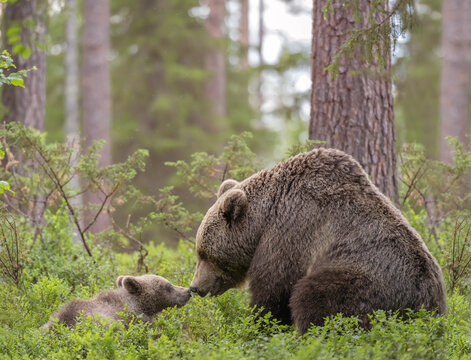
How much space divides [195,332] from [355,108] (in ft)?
12.6

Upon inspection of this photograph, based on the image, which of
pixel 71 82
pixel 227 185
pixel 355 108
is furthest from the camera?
pixel 71 82

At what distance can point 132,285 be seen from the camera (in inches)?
267

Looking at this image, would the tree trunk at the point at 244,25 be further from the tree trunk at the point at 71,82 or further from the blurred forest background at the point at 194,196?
the blurred forest background at the point at 194,196

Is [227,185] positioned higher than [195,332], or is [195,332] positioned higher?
[227,185]

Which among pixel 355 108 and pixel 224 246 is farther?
pixel 355 108

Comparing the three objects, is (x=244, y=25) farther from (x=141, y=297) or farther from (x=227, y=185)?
(x=141, y=297)

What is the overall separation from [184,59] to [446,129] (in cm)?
1004

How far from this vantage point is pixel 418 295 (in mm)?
5371

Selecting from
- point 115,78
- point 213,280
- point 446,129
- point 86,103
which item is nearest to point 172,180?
point 86,103

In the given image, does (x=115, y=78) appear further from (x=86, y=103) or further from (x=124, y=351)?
(x=124, y=351)

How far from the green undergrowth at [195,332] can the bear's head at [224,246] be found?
166 mm

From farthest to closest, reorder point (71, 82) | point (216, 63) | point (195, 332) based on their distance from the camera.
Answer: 1. point (216, 63)
2. point (71, 82)
3. point (195, 332)

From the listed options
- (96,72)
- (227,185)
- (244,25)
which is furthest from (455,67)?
(244,25)

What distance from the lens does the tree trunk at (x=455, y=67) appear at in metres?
17.4
